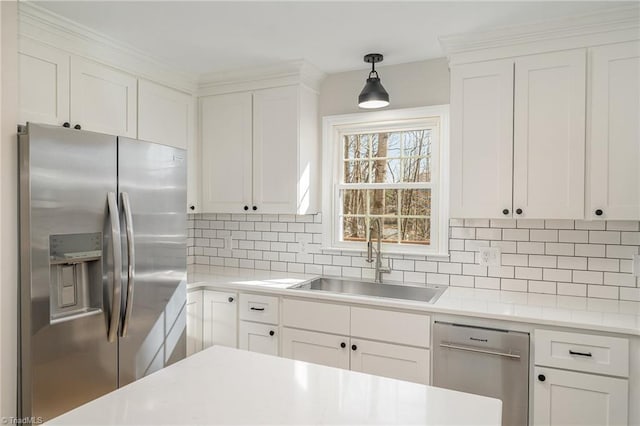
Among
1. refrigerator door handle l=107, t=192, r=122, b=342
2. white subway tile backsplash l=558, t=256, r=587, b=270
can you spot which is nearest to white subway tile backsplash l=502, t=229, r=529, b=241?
white subway tile backsplash l=558, t=256, r=587, b=270

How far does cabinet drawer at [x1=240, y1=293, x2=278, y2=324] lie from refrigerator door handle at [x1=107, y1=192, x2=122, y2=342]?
0.89 m

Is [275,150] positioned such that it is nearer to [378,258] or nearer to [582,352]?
[378,258]

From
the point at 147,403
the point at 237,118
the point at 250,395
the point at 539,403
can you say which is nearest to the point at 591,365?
the point at 539,403

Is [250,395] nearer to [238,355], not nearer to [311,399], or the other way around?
[311,399]

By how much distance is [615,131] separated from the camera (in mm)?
2207

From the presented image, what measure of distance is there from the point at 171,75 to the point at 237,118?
1.85 feet

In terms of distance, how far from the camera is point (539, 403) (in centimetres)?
210

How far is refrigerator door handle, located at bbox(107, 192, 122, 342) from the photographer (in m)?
2.12

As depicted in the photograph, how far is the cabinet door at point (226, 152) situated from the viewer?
3.22 meters

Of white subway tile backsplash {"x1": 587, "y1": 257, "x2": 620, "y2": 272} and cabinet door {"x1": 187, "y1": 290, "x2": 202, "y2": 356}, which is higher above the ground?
white subway tile backsplash {"x1": 587, "y1": 257, "x2": 620, "y2": 272}

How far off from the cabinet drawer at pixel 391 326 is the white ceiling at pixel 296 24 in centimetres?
162

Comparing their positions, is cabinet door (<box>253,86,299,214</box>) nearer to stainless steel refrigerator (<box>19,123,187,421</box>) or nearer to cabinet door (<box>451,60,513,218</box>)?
stainless steel refrigerator (<box>19,123,187,421</box>)

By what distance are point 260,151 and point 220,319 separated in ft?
4.08

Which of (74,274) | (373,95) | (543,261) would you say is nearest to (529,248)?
(543,261)
